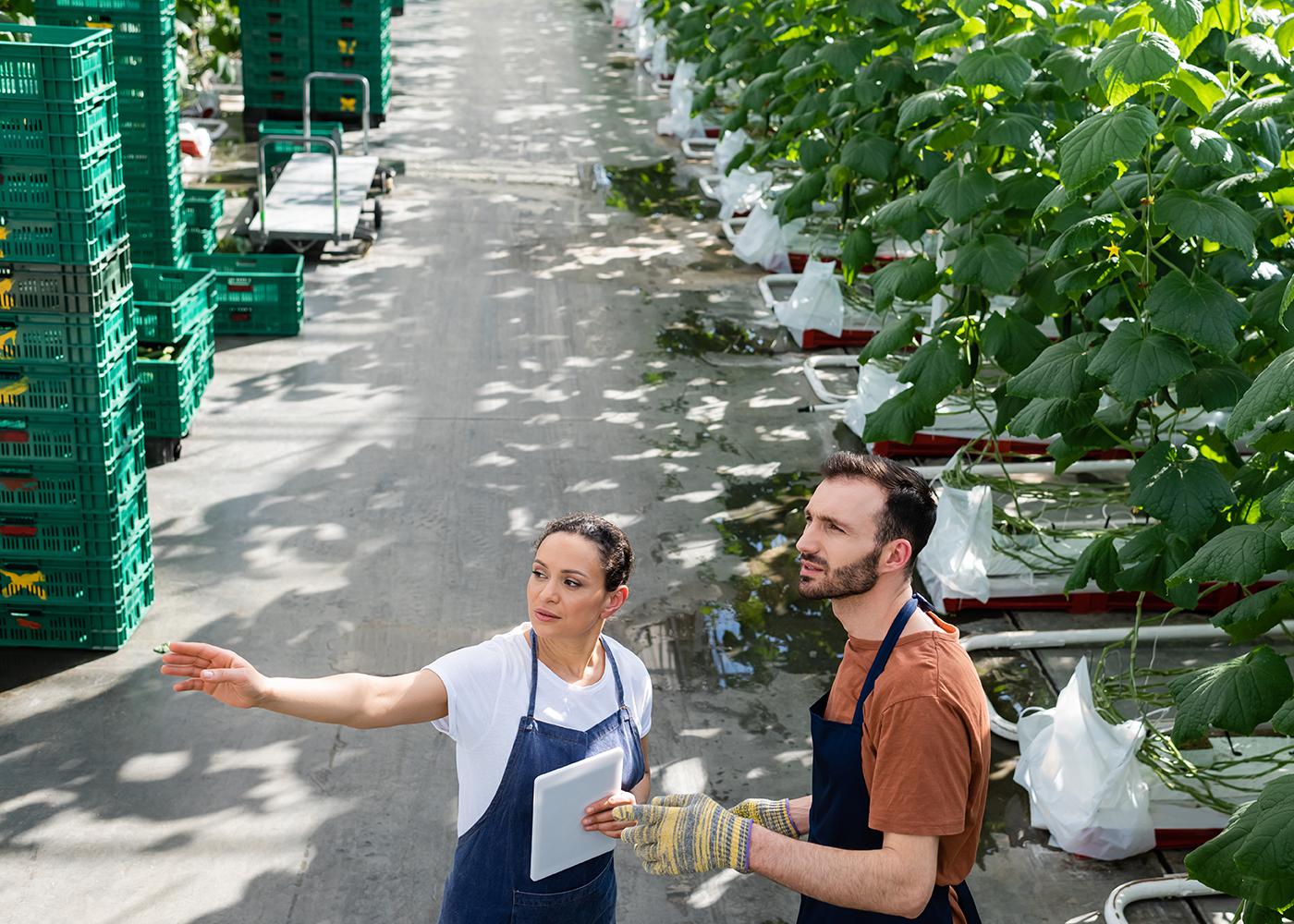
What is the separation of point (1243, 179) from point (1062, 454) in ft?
Result: 3.93

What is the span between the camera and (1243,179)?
4.02m

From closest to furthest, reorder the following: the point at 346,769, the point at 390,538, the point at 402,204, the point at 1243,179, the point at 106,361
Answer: the point at 1243,179 < the point at 346,769 < the point at 106,361 < the point at 390,538 < the point at 402,204

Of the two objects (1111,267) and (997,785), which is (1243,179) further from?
(997,785)

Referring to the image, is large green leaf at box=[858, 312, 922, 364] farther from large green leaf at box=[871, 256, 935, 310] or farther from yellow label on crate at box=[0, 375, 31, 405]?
yellow label on crate at box=[0, 375, 31, 405]

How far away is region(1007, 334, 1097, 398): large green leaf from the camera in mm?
4309

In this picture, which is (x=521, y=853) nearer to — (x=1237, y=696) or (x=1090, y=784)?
(x=1237, y=696)

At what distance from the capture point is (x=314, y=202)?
368 inches

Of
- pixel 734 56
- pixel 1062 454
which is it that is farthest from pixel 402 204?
pixel 1062 454

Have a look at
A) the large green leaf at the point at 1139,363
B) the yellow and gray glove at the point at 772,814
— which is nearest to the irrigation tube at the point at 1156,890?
the large green leaf at the point at 1139,363

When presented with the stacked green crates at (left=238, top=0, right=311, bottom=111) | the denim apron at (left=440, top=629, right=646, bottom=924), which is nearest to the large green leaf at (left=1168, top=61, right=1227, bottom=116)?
the denim apron at (left=440, top=629, right=646, bottom=924)

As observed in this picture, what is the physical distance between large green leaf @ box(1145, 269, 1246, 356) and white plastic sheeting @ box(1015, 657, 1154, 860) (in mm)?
1026

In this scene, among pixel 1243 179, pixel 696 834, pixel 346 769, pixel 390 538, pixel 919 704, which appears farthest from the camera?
pixel 390 538

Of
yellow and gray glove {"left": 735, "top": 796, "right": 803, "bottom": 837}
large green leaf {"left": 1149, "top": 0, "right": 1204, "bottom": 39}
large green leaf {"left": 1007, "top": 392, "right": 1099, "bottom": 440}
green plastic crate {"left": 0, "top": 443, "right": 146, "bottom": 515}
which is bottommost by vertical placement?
green plastic crate {"left": 0, "top": 443, "right": 146, "bottom": 515}

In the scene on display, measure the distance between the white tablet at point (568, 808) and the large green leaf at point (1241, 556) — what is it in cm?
167
